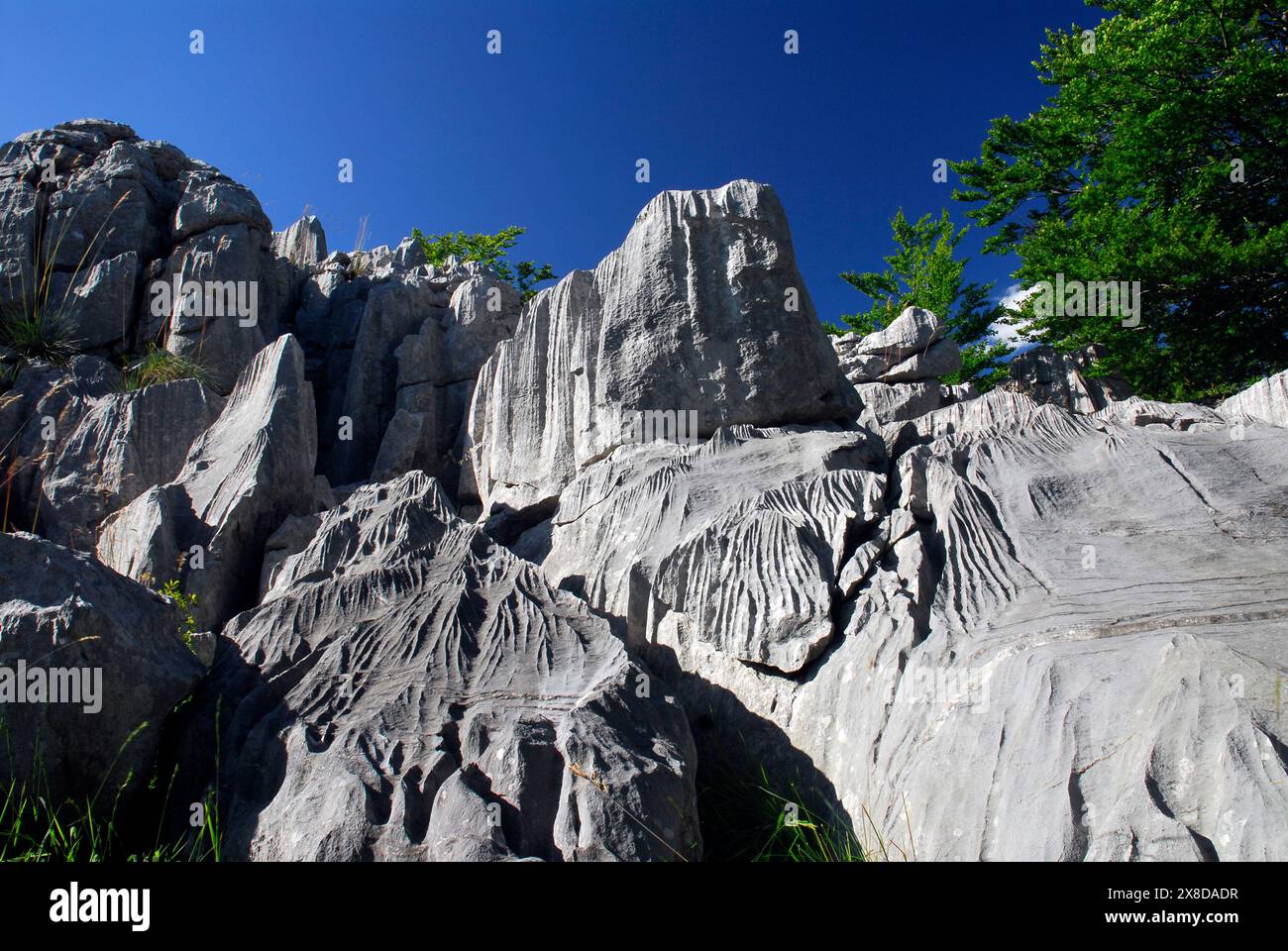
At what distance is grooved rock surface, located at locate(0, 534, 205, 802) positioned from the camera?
385 centimetres

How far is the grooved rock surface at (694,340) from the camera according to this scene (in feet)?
27.5

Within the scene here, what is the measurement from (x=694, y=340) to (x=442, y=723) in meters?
4.91

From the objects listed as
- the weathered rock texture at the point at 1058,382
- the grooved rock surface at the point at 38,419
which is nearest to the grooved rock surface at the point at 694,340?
the weathered rock texture at the point at 1058,382

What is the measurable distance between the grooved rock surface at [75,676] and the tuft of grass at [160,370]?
743 centimetres

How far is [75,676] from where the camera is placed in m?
3.94

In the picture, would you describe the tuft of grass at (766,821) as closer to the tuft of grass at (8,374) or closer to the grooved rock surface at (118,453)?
the grooved rock surface at (118,453)

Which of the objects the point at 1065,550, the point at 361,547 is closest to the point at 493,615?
the point at 361,547

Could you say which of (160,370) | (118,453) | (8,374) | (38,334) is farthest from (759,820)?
(38,334)

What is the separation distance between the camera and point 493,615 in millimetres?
5195

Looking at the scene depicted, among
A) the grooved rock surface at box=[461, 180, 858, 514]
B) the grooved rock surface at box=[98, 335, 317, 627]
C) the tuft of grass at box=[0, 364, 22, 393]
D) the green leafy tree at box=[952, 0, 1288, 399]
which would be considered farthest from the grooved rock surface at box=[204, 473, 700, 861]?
the green leafy tree at box=[952, 0, 1288, 399]

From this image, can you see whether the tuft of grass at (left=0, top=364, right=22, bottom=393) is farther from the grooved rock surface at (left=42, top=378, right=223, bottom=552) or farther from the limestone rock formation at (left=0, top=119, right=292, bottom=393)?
the grooved rock surface at (left=42, top=378, right=223, bottom=552)

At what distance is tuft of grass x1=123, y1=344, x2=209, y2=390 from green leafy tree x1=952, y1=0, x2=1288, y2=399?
1186 cm
